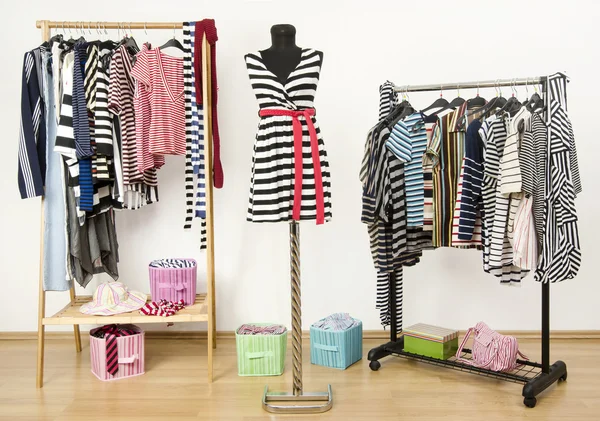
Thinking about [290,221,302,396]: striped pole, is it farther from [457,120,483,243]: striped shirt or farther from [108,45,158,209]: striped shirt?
[108,45,158,209]: striped shirt

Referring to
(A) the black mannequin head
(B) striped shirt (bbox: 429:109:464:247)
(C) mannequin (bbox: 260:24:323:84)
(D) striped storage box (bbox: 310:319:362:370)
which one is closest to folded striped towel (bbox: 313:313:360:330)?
(D) striped storage box (bbox: 310:319:362:370)

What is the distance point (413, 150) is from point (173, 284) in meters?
1.51

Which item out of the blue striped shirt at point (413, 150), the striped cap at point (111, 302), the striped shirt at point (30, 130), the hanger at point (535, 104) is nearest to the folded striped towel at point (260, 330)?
the striped cap at point (111, 302)

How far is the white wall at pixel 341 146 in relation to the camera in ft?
12.2

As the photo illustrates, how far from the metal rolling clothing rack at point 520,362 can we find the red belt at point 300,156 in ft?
2.54

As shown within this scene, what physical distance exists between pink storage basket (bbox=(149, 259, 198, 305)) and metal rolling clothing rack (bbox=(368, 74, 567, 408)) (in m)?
1.08

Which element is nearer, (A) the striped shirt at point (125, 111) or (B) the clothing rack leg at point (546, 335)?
(B) the clothing rack leg at point (546, 335)

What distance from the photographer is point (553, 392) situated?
2.89 metres

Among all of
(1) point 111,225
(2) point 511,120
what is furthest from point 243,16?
(2) point 511,120

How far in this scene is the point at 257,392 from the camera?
293 centimetres

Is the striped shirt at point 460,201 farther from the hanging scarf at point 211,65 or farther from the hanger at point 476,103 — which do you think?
the hanging scarf at point 211,65

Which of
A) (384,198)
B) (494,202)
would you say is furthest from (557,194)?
→ (384,198)

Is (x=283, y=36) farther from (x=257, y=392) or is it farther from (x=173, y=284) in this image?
(x=257, y=392)

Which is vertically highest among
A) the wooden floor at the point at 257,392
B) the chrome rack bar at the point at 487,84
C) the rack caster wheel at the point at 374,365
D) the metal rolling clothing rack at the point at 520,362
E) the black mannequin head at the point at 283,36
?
the black mannequin head at the point at 283,36
